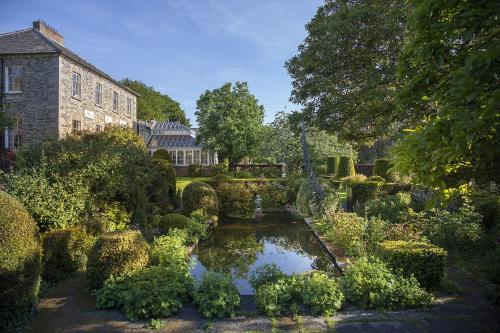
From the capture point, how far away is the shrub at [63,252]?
22.8 feet

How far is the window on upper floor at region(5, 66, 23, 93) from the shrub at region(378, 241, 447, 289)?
70.3 ft

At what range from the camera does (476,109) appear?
9.20ft

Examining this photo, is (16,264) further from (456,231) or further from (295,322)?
(456,231)

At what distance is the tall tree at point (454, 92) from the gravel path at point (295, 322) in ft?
7.09

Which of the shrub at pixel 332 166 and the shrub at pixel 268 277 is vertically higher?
the shrub at pixel 332 166

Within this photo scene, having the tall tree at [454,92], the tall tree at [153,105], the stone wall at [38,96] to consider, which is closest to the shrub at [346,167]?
the stone wall at [38,96]

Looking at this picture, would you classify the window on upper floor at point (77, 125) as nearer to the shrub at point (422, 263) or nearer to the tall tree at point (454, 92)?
the shrub at point (422, 263)

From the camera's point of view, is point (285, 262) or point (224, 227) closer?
point (285, 262)

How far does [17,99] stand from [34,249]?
731 inches

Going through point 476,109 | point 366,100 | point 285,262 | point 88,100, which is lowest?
point 285,262

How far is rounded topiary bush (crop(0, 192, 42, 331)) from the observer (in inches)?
194

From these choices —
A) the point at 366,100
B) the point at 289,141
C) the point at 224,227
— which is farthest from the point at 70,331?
the point at 289,141

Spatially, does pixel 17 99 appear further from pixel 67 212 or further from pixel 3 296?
pixel 3 296

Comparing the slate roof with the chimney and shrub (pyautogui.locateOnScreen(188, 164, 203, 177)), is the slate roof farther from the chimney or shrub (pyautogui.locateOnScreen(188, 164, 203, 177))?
shrub (pyautogui.locateOnScreen(188, 164, 203, 177))
